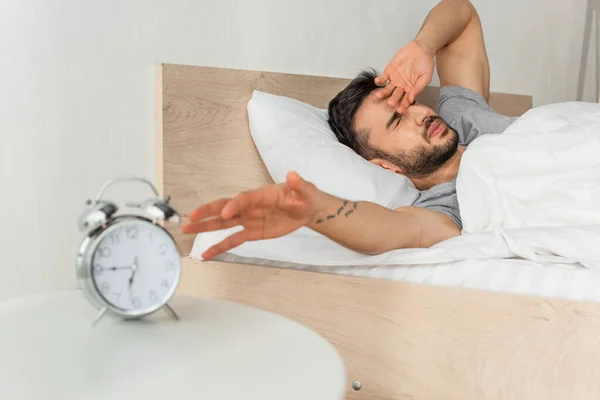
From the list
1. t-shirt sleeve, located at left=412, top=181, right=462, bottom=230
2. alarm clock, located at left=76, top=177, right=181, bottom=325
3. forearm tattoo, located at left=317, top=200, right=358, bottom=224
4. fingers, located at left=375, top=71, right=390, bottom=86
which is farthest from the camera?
fingers, located at left=375, top=71, right=390, bottom=86

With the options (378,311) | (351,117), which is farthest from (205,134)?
(378,311)

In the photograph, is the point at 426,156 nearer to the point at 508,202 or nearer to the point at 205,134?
the point at 508,202

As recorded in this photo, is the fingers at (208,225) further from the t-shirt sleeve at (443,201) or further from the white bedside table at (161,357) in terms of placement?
the t-shirt sleeve at (443,201)

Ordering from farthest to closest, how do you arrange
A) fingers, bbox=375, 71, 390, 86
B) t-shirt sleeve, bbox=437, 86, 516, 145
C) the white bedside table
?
t-shirt sleeve, bbox=437, 86, 516, 145 < fingers, bbox=375, 71, 390, 86 < the white bedside table

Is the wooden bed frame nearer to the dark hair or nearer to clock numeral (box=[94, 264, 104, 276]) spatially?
the dark hair

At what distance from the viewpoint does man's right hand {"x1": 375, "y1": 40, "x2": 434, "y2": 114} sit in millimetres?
1608

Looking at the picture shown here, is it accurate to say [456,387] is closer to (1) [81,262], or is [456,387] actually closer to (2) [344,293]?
(2) [344,293]

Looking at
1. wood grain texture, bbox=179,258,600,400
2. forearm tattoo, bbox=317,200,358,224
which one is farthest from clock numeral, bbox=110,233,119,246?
wood grain texture, bbox=179,258,600,400

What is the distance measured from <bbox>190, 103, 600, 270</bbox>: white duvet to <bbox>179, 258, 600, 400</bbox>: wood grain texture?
0.06 metres

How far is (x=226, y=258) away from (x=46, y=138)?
0.39 metres

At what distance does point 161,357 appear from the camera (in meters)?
0.68

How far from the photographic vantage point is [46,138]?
123 centimetres

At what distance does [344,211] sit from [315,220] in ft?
0.19

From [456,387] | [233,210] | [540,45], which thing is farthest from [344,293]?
[540,45]
